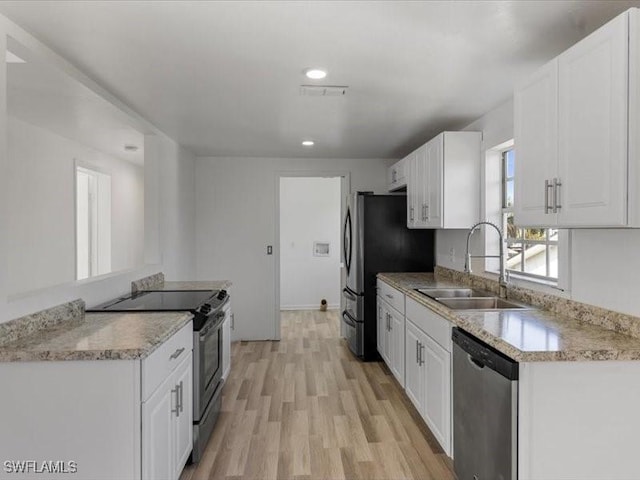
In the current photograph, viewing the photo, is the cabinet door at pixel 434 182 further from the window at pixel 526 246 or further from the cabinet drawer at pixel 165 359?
the cabinet drawer at pixel 165 359

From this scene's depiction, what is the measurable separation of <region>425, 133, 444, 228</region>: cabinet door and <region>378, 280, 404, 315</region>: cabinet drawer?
65 centimetres

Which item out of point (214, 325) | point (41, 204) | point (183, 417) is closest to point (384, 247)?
point (214, 325)

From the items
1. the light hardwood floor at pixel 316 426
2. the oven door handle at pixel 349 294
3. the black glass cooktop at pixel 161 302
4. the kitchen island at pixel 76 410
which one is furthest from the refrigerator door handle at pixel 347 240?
the kitchen island at pixel 76 410

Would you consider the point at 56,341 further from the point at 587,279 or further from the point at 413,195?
the point at 413,195

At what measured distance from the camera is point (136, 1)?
172cm

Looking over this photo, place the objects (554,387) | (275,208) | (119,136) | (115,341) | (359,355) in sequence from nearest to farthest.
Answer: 1. (554,387)
2. (115,341)
3. (119,136)
4. (359,355)
5. (275,208)

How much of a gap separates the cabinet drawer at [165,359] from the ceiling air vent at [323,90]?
1603 mm

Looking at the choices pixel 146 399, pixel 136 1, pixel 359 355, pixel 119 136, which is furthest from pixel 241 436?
pixel 119 136

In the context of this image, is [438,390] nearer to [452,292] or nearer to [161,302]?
[452,292]

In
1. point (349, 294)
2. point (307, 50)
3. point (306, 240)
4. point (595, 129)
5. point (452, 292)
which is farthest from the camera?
point (306, 240)

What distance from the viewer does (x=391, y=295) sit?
3816 mm

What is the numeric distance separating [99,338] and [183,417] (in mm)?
696

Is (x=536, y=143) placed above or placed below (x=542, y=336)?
above

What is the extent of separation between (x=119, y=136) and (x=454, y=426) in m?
3.67
